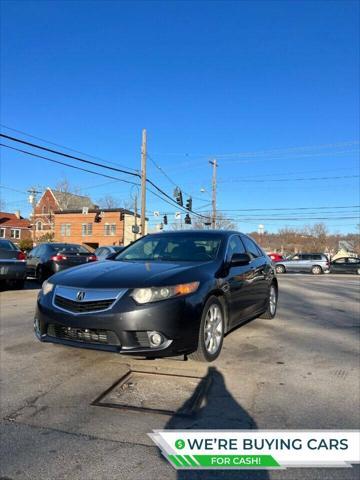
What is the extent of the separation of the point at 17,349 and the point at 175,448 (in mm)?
3207

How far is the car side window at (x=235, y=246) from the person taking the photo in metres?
5.22

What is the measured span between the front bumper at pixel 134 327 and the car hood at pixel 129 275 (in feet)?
0.68

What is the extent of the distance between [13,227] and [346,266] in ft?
182

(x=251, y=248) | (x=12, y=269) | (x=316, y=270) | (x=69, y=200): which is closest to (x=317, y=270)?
(x=316, y=270)

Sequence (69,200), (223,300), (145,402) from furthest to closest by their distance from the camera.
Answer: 1. (69,200)
2. (223,300)
3. (145,402)

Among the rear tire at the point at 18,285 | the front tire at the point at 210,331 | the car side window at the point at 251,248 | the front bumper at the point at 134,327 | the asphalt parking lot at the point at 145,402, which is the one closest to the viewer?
the asphalt parking lot at the point at 145,402

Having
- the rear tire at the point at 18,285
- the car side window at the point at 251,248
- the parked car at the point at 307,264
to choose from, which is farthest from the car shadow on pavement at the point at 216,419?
the parked car at the point at 307,264

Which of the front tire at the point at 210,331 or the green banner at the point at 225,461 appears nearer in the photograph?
the green banner at the point at 225,461

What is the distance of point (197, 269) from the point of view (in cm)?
430

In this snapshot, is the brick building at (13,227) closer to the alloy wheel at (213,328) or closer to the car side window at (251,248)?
the car side window at (251,248)

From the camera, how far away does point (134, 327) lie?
3.63m

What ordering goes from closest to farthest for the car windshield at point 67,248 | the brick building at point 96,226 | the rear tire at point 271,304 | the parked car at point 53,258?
the rear tire at point 271,304 < the parked car at point 53,258 < the car windshield at point 67,248 < the brick building at point 96,226

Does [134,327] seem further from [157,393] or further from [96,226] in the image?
[96,226]

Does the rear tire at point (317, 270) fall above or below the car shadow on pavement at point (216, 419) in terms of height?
below
